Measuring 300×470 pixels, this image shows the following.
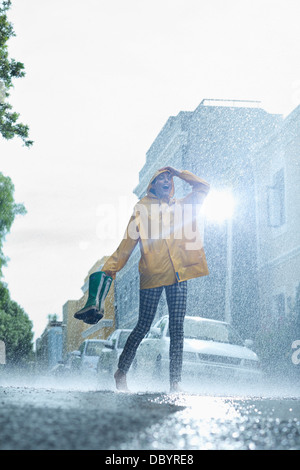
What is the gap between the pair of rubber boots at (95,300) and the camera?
20.8 ft

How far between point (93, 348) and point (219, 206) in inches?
384

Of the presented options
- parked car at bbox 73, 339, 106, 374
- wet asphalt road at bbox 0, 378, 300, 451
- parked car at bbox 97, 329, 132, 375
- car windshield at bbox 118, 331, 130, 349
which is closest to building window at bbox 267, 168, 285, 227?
parked car at bbox 73, 339, 106, 374

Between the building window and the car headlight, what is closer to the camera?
the car headlight

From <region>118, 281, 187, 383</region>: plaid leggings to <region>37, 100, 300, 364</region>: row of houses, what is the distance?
40.0 feet

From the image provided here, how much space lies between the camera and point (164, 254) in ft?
20.9

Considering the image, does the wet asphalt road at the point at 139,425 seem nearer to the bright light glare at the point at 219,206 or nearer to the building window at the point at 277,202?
the building window at the point at 277,202

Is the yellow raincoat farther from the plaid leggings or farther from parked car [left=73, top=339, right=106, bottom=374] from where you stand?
parked car [left=73, top=339, right=106, bottom=374]

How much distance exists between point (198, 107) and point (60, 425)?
3175 cm

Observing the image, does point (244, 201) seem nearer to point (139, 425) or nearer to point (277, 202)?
point (277, 202)

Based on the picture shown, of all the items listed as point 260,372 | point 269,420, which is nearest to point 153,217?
point 269,420

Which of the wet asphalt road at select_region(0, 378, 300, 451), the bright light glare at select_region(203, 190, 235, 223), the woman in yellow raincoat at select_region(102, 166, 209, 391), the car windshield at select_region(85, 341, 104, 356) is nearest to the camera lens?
the wet asphalt road at select_region(0, 378, 300, 451)

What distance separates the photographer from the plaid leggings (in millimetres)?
6176

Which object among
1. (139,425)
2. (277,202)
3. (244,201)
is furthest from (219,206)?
(139,425)

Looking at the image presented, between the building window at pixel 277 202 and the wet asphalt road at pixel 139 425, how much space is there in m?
16.6
